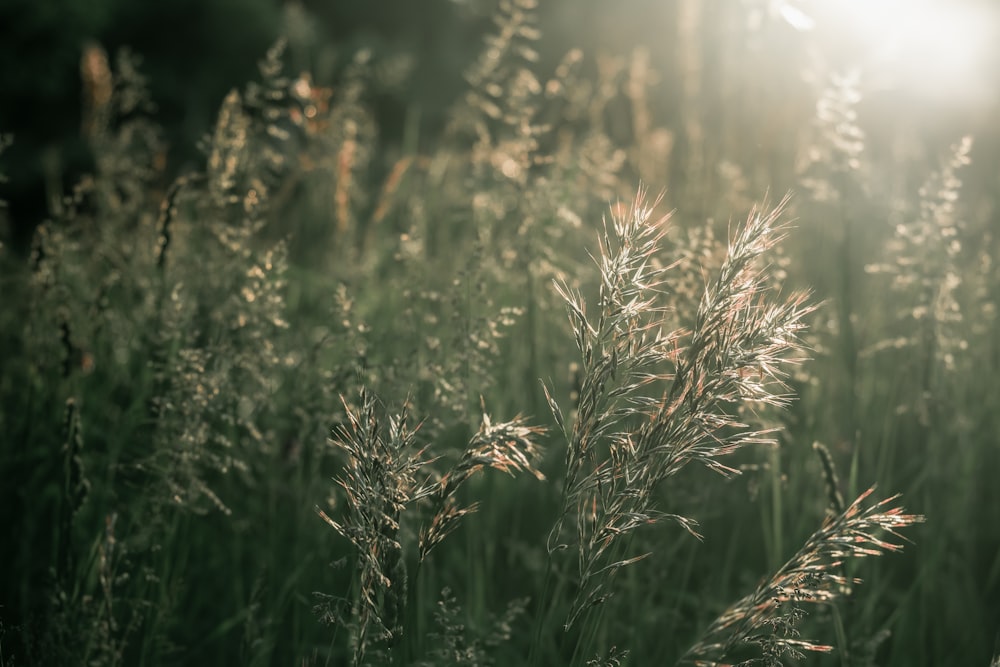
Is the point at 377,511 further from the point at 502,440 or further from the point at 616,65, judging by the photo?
the point at 616,65

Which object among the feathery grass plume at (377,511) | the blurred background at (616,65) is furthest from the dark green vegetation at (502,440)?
the blurred background at (616,65)

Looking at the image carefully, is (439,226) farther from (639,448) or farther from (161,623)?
(639,448)

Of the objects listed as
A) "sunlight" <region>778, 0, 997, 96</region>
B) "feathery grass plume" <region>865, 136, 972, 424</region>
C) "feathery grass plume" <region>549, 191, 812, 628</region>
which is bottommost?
"feathery grass plume" <region>549, 191, 812, 628</region>

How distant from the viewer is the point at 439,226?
3488 mm

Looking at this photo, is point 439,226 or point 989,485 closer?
point 989,485

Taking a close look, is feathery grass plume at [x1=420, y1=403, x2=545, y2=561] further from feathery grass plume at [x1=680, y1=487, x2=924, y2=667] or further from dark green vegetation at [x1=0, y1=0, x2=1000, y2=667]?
feathery grass plume at [x1=680, y1=487, x2=924, y2=667]

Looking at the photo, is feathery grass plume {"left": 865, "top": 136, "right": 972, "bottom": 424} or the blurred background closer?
A: feathery grass plume {"left": 865, "top": 136, "right": 972, "bottom": 424}

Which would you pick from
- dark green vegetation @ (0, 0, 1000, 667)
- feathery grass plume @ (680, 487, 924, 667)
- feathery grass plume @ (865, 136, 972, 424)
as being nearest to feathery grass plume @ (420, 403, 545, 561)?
dark green vegetation @ (0, 0, 1000, 667)

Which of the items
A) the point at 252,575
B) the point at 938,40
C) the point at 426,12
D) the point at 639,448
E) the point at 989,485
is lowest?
the point at 252,575

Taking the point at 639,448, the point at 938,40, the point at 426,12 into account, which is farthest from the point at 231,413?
the point at 426,12

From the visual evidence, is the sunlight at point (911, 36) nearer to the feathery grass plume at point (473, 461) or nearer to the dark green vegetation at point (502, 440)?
the dark green vegetation at point (502, 440)

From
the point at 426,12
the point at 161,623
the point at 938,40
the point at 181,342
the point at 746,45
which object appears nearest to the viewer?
the point at 161,623

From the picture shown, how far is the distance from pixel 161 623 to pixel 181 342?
612 millimetres

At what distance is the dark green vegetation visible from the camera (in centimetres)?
119
